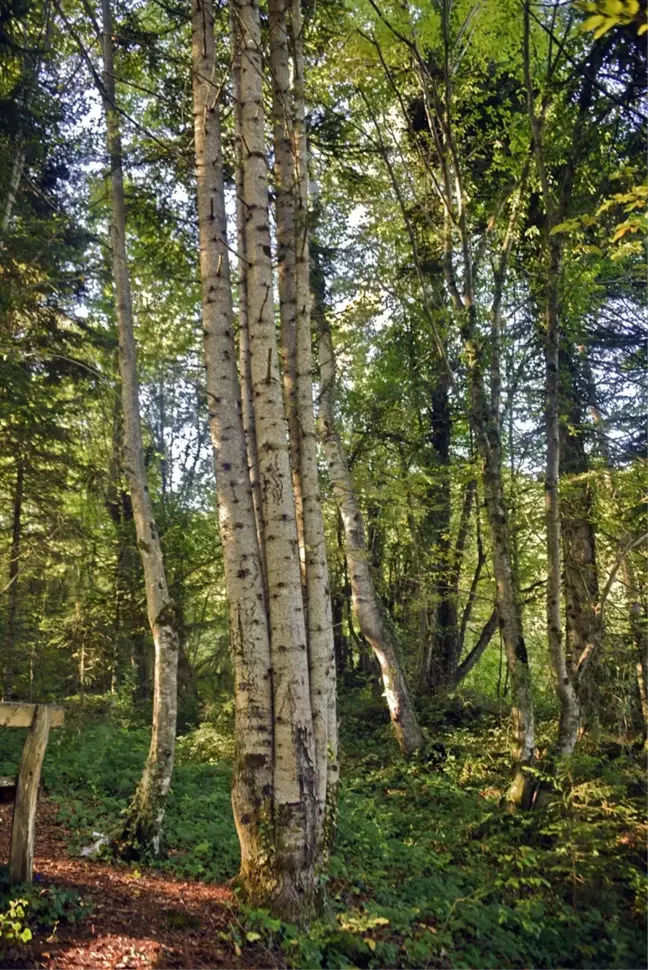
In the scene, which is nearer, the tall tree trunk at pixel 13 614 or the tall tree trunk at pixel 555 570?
the tall tree trunk at pixel 555 570

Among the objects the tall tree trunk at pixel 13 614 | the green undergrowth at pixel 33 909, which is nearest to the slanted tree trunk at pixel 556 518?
the green undergrowth at pixel 33 909

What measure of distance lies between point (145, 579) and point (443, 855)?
4.13 meters

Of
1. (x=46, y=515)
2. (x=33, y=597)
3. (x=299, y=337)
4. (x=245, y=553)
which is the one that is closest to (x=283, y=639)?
(x=245, y=553)

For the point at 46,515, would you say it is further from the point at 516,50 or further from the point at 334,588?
the point at 516,50

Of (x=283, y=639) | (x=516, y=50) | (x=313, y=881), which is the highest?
(x=516, y=50)

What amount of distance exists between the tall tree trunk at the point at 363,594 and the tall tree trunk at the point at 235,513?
4.83m

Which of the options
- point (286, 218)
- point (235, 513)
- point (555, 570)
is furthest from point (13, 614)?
point (555, 570)

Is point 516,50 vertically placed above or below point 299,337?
above

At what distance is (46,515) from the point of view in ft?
35.5

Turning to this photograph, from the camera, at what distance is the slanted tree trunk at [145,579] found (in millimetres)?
5852

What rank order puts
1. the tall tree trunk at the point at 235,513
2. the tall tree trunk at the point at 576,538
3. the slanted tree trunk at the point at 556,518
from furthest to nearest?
1. the tall tree trunk at the point at 576,538
2. the slanted tree trunk at the point at 556,518
3. the tall tree trunk at the point at 235,513

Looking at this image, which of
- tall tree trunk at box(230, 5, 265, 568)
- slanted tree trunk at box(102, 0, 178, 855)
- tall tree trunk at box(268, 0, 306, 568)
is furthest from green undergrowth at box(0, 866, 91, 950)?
tall tree trunk at box(268, 0, 306, 568)

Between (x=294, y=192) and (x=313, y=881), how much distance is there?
17.8 ft

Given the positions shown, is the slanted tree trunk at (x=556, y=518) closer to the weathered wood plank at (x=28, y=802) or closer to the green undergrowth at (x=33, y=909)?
the green undergrowth at (x=33, y=909)
